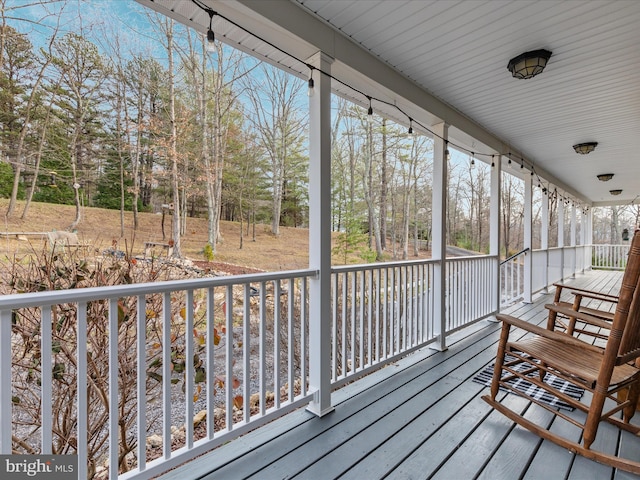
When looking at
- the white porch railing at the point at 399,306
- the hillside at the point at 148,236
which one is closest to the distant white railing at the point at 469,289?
the white porch railing at the point at 399,306

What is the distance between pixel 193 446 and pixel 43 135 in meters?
3.22

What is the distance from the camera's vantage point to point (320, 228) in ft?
6.82

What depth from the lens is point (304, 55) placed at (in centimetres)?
209

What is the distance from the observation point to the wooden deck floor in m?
1.58

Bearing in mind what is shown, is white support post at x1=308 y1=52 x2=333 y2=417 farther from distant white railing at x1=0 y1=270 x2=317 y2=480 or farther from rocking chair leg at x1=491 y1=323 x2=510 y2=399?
rocking chair leg at x1=491 y1=323 x2=510 y2=399

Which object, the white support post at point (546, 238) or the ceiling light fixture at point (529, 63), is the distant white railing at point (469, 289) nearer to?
the ceiling light fixture at point (529, 63)

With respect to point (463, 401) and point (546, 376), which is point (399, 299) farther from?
point (546, 376)

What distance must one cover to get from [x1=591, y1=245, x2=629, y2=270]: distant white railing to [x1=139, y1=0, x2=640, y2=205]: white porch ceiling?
31.5 feet

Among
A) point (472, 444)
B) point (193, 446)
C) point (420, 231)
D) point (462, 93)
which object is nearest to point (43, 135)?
point (193, 446)

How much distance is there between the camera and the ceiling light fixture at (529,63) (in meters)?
2.34

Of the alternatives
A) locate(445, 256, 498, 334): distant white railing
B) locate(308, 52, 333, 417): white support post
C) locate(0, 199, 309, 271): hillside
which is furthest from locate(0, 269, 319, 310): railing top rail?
locate(445, 256, 498, 334): distant white railing

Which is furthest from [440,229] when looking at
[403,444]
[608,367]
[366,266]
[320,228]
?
[403,444]

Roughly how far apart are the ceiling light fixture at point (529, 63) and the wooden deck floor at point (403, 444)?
Answer: 2.38 m

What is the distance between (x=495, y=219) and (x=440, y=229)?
1.66m
